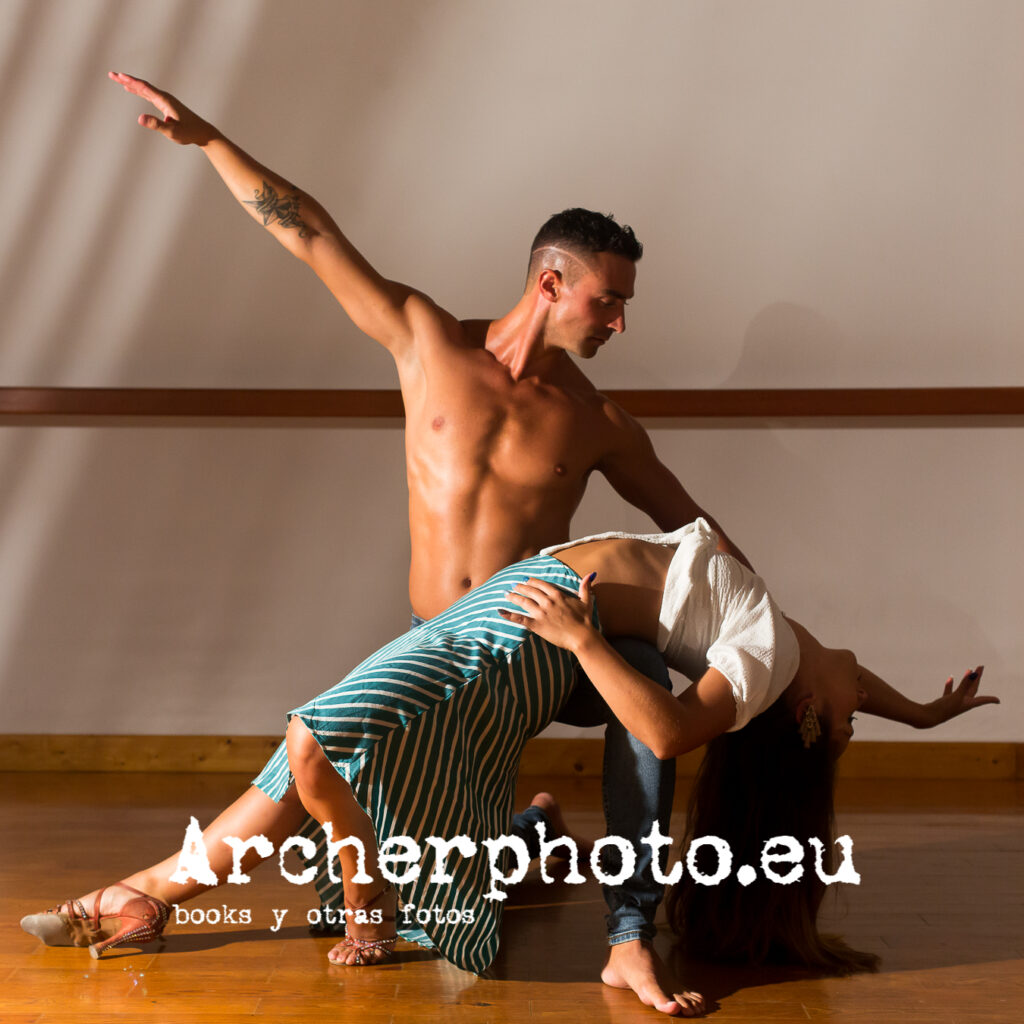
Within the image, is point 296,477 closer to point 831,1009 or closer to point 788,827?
point 788,827

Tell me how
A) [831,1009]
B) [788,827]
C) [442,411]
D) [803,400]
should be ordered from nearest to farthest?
[831,1009] < [788,827] < [442,411] < [803,400]

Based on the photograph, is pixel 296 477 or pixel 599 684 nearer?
pixel 599 684

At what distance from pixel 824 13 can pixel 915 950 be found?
2611 millimetres

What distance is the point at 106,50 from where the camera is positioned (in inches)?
137

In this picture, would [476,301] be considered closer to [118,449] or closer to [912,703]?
[118,449]

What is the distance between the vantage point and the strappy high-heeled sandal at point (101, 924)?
6.19 ft

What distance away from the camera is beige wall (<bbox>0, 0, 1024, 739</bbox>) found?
343 cm

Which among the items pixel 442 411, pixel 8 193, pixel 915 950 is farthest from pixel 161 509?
pixel 915 950

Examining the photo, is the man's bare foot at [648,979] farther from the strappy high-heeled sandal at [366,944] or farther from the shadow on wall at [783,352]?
the shadow on wall at [783,352]

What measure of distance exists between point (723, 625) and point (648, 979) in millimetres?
518

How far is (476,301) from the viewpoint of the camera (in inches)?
136

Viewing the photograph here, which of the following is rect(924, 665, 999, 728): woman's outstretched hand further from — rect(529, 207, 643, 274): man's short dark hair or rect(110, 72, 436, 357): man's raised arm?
rect(110, 72, 436, 357): man's raised arm

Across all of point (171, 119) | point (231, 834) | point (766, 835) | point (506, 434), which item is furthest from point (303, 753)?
point (171, 119)

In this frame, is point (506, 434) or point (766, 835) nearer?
point (766, 835)
